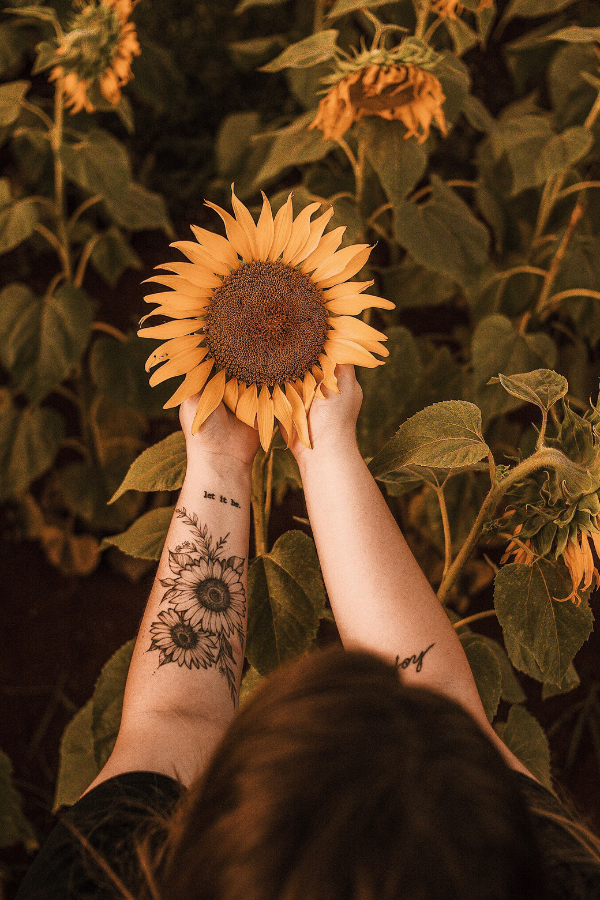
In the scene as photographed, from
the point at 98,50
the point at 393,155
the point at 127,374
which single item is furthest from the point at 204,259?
the point at 127,374

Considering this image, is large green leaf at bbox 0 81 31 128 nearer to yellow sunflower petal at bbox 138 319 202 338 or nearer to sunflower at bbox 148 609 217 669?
yellow sunflower petal at bbox 138 319 202 338

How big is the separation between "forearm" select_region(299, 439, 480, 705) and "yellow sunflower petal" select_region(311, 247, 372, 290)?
0.62 ft

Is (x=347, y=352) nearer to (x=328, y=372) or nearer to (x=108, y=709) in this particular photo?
(x=328, y=372)

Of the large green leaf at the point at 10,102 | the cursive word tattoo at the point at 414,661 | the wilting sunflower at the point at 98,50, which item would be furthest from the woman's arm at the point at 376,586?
the large green leaf at the point at 10,102

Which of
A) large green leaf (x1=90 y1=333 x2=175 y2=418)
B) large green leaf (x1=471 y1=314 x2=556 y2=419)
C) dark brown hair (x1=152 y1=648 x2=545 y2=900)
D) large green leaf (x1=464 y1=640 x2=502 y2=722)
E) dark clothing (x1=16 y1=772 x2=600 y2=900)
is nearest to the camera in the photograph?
dark brown hair (x1=152 y1=648 x2=545 y2=900)

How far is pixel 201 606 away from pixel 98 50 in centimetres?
85

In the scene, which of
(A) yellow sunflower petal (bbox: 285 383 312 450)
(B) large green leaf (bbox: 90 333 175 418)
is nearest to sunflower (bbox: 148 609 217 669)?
(A) yellow sunflower petal (bbox: 285 383 312 450)

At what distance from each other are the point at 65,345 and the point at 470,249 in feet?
2.47

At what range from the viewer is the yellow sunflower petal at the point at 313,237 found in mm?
712

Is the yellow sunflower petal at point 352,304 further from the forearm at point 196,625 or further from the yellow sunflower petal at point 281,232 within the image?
the forearm at point 196,625

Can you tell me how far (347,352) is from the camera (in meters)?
0.74

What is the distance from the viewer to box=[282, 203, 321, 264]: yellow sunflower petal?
0.72 meters

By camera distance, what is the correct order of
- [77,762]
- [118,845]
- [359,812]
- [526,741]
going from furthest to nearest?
1. [77,762]
2. [526,741]
3. [118,845]
4. [359,812]

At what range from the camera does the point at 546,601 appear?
76 centimetres
